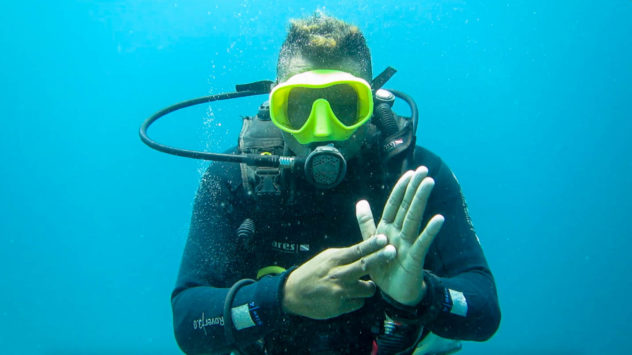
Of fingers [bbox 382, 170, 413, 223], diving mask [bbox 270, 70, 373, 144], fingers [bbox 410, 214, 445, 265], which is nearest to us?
fingers [bbox 410, 214, 445, 265]

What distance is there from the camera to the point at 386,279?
170cm

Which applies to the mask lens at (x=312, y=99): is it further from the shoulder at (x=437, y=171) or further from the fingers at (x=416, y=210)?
the fingers at (x=416, y=210)

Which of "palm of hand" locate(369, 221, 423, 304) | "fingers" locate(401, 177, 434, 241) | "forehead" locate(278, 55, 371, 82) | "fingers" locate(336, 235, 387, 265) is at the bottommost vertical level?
"palm of hand" locate(369, 221, 423, 304)

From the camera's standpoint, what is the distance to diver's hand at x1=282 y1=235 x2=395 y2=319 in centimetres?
156

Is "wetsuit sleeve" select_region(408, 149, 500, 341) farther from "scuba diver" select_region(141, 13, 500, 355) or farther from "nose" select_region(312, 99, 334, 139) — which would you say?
"nose" select_region(312, 99, 334, 139)

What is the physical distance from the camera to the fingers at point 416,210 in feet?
4.83

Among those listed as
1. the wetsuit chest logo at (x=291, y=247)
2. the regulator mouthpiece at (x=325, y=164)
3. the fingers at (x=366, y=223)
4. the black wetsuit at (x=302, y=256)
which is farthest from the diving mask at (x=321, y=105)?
the fingers at (x=366, y=223)

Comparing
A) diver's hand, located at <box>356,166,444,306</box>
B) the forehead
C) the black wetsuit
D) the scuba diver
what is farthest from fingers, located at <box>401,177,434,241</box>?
the forehead

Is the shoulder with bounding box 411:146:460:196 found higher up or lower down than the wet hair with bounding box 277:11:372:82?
lower down

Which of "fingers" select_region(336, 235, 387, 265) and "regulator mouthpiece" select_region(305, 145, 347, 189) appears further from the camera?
"regulator mouthpiece" select_region(305, 145, 347, 189)

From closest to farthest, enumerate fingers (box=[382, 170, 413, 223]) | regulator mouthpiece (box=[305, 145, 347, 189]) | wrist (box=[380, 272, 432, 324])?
fingers (box=[382, 170, 413, 223])
wrist (box=[380, 272, 432, 324])
regulator mouthpiece (box=[305, 145, 347, 189])

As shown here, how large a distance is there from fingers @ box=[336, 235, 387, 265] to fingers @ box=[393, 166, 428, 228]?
0.11 meters

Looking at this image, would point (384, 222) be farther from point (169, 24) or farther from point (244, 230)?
point (169, 24)

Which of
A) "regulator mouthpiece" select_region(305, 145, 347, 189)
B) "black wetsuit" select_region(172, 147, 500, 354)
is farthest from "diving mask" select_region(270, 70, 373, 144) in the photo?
"black wetsuit" select_region(172, 147, 500, 354)
